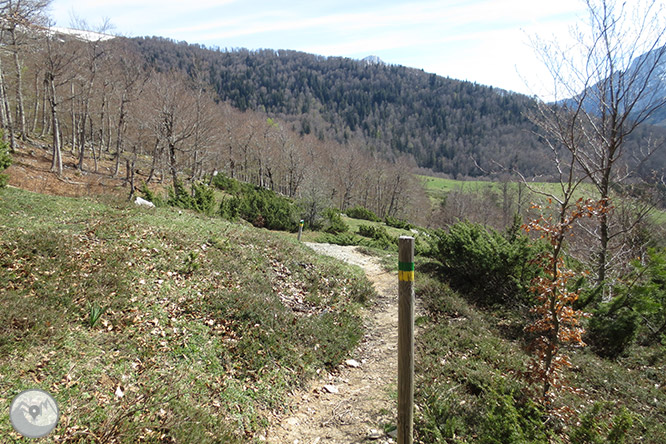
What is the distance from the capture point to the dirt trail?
12.9ft

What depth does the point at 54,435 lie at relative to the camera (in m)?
2.75

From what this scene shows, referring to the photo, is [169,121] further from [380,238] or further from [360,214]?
[360,214]

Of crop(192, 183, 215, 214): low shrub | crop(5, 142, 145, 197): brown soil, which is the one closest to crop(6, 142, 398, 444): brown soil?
crop(192, 183, 215, 214): low shrub

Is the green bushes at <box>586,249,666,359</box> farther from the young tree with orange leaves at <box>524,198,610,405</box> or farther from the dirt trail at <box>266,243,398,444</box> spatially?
the dirt trail at <box>266,243,398,444</box>

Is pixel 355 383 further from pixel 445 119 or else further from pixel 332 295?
pixel 445 119

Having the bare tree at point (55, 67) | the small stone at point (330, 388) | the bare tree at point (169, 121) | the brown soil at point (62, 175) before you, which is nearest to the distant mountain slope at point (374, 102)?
the brown soil at point (62, 175)

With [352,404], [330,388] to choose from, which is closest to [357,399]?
[352,404]

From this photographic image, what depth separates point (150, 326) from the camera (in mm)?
4680

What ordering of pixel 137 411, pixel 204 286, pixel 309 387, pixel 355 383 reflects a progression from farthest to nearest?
pixel 204 286 < pixel 355 383 < pixel 309 387 < pixel 137 411

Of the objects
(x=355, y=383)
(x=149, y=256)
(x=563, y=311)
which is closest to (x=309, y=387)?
(x=355, y=383)

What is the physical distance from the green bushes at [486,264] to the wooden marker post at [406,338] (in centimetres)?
593

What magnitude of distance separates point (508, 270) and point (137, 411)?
27.5 ft
